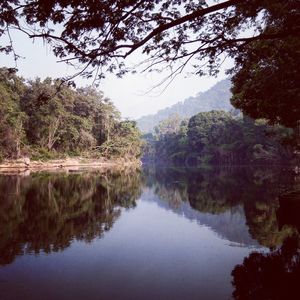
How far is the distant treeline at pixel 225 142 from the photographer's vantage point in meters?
65.4

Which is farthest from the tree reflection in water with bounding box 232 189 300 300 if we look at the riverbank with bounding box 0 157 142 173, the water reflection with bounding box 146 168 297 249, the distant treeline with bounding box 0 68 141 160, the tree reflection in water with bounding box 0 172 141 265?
the riverbank with bounding box 0 157 142 173

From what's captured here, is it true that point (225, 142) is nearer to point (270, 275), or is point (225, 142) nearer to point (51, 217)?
point (51, 217)

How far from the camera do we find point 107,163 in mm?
78188

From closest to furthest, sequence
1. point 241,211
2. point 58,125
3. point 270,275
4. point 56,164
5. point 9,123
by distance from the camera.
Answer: point 270,275 < point 241,211 < point 9,123 < point 56,164 < point 58,125

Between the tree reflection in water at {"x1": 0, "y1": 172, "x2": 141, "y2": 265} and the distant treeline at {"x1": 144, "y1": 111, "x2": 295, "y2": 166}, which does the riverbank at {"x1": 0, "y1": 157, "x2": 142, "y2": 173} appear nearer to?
the distant treeline at {"x1": 144, "y1": 111, "x2": 295, "y2": 166}

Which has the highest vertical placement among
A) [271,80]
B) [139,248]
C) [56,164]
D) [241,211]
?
[271,80]

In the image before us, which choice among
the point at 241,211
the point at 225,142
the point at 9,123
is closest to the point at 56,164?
the point at 9,123

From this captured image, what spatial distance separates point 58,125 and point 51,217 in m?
52.3

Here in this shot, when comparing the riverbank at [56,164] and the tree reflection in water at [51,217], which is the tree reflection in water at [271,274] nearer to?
the tree reflection in water at [51,217]

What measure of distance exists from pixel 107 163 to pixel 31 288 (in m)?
70.9

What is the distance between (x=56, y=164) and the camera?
6112 centimetres

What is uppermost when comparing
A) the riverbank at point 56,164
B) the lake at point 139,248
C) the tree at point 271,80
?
the tree at point 271,80

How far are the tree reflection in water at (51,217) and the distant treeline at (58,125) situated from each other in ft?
77.1

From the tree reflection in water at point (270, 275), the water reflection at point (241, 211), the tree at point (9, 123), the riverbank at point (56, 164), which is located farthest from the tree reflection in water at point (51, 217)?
the riverbank at point (56, 164)
